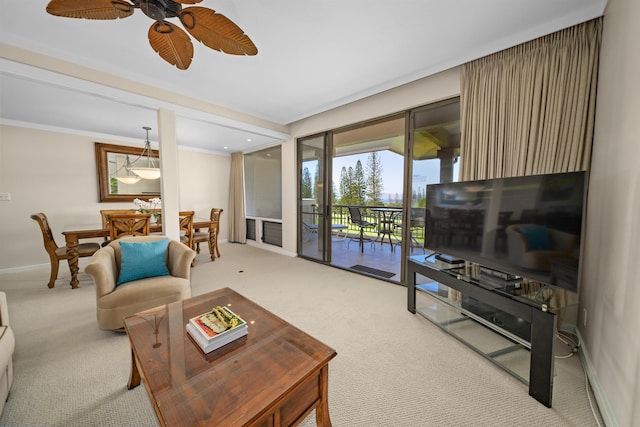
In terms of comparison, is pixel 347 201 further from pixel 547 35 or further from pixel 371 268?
pixel 547 35

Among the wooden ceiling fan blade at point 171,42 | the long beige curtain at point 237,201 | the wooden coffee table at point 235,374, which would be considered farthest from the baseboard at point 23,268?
the wooden ceiling fan blade at point 171,42

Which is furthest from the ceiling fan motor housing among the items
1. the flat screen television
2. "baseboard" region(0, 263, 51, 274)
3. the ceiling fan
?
"baseboard" region(0, 263, 51, 274)

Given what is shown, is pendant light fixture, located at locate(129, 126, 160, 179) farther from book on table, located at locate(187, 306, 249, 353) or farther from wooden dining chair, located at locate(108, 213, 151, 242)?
book on table, located at locate(187, 306, 249, 353)

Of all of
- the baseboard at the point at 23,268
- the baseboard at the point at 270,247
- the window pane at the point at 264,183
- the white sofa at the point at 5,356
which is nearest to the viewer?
the white sofa at the point at 5,356

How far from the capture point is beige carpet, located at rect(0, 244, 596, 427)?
1.32m

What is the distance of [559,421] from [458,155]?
233 cm

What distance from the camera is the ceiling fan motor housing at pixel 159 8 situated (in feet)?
4.31

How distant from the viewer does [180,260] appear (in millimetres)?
2404

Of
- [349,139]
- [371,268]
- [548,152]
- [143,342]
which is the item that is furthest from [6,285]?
[548,152]

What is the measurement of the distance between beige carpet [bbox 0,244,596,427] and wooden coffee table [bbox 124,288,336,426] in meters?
0.28

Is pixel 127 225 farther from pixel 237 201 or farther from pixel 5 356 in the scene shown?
pixel 237 201

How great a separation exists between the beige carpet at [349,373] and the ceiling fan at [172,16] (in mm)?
2232

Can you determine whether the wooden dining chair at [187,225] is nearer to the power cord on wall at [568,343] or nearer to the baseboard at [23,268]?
the baseboard at [23,268]

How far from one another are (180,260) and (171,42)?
188 centimetres
